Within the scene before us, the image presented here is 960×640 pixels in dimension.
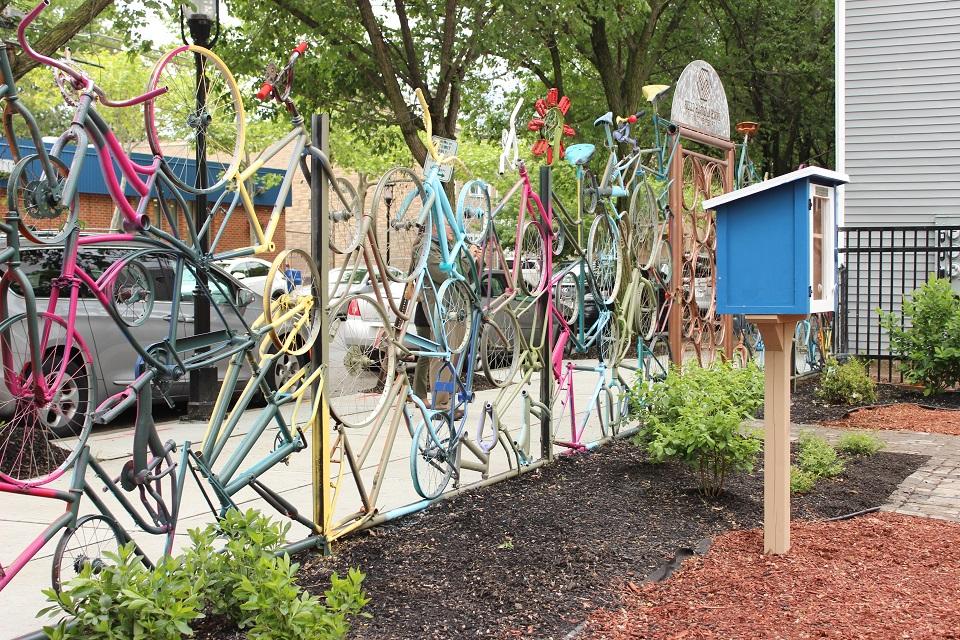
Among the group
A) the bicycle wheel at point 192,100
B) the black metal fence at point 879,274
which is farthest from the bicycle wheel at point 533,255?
the black metal fence at point 879,274

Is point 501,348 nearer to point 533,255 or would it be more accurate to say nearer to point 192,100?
point 533,255

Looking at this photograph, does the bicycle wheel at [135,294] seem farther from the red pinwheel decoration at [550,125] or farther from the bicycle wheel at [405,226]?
the red pinwheel decoration at [550,125]

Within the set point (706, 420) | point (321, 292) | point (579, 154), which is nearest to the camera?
point (321, 292)

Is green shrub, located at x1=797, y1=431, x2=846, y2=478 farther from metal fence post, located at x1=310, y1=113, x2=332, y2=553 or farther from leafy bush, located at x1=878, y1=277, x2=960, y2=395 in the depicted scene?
leafy bush, located at x1=878, y1=277, x2=960, y2=395

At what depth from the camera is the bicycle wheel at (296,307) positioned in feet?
13.6

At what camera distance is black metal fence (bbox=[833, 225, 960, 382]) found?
12828mm

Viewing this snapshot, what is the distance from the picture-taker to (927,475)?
22.6 feet

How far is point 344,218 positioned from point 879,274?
11089 mm

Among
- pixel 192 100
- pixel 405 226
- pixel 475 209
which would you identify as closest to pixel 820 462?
pixel 475 209

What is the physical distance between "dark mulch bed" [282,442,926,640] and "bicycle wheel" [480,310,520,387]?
714 millimetres

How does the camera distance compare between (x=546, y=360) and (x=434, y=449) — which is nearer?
(x=434, y=449)

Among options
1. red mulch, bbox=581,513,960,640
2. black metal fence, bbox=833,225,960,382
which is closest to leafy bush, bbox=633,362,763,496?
red mulch, bbox=581,513,960,640

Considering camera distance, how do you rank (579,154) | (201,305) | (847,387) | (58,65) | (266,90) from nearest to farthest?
1. (58,65)
2. (266,90)
3. (579,154)
4. (201,305)
5. (847,387)

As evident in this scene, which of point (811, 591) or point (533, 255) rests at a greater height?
point (533, 255)
